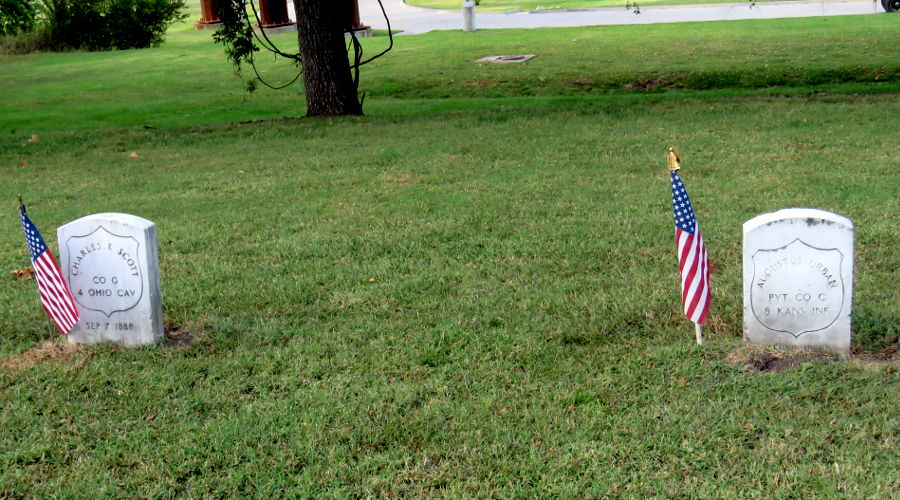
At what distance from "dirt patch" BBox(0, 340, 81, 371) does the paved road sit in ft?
94.0

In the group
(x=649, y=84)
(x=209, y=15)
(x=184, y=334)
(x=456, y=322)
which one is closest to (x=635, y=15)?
(x=209, y=15)

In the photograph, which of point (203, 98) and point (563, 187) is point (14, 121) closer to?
point (203, 98)

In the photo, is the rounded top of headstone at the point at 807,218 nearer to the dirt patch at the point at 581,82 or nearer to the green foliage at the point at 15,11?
the dirt patch at the point at 581,82

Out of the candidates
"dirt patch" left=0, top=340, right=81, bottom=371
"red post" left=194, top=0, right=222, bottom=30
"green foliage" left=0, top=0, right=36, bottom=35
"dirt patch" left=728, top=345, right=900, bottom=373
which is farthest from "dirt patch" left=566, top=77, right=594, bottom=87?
"red post" left=194, top=0, right=222, bottom=30

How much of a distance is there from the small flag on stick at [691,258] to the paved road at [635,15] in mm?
28044

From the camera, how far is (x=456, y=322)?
17.7 feet

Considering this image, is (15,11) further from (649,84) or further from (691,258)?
(691,258)

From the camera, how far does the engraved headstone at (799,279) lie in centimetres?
446

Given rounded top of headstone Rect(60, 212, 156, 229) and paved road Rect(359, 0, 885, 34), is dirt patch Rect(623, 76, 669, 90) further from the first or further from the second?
rounded top of headstone Rect(60, 212, 156, 229)

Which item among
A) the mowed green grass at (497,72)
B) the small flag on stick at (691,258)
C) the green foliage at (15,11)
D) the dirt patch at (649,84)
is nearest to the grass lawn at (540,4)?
the mowed green grass at (497,72)

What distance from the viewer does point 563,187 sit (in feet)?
28.6

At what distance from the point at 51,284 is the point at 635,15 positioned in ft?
107

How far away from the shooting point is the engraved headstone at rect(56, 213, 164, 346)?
498 cm

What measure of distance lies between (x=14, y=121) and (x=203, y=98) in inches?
152
